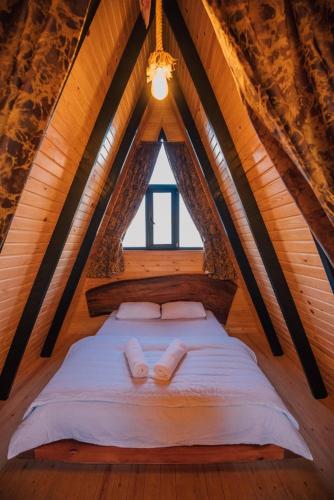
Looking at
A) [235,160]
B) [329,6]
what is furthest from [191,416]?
[329,6]

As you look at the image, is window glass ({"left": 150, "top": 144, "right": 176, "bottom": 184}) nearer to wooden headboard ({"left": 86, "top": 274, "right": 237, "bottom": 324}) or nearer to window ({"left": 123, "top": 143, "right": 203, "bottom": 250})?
window ({"left": 123, "top": 143, "right": 203, "bottom": 250})

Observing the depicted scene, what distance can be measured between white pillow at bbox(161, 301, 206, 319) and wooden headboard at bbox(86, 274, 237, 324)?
0.61 ft

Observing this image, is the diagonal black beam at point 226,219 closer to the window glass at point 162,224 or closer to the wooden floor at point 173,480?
the window glass at point 162,224

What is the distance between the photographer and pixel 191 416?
4.73ft

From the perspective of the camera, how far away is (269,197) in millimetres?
1693

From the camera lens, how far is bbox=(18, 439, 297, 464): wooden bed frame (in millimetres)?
1464

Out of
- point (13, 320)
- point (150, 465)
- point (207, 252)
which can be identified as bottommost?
point (150, 465)

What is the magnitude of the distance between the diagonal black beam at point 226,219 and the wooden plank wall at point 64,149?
48 cm

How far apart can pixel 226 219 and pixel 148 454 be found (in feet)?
6.58

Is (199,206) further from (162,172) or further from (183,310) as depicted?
(183,310)

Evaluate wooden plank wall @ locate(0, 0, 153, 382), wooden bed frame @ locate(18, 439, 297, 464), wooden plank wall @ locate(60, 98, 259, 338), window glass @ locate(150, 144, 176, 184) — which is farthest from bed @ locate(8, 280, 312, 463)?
window glass @ locate(150, 144, 176, 184)

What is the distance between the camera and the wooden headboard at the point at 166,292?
3.24 meters

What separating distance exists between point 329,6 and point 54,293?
2728 mm

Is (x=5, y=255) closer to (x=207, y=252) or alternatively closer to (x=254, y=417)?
(x=254, y=417)
